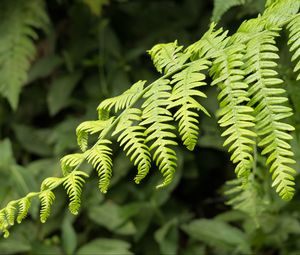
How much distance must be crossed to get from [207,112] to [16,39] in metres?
1.45

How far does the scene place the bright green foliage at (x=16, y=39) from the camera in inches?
93.2

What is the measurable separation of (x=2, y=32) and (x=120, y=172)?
2.65 feet

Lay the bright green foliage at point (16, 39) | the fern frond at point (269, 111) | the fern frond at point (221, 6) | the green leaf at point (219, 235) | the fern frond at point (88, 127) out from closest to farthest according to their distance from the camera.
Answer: the fern frond at point (269, 111), the fern frond at point (88, 127), the fern frond at point (221, 6), the green leaf at point (219, 235), the bright green foliage at point (16, 39)

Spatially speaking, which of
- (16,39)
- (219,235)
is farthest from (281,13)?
(16,39)

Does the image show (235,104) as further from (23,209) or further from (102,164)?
(23,209)

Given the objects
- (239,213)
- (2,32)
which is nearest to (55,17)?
(2,32)

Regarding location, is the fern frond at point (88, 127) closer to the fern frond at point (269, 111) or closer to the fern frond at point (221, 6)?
the fern frond at point (269, 111)

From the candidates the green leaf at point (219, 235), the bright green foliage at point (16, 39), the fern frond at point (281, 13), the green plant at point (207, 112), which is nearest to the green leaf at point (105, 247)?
the green leaf at point (219, 235)

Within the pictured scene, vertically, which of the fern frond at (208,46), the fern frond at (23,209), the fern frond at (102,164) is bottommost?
the fern frond at (23,209)

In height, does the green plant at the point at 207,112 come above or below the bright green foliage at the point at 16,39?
below

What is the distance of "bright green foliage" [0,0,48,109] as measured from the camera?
2367 millimetres

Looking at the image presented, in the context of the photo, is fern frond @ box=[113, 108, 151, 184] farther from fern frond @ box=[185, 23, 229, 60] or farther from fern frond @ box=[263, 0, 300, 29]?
fern frond @ box=[263, 0, 300, 29]

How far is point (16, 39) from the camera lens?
242cm

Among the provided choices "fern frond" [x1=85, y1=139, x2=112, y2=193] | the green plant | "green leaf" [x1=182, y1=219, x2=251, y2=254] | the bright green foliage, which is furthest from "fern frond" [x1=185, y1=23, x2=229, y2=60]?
the bright green foliage
